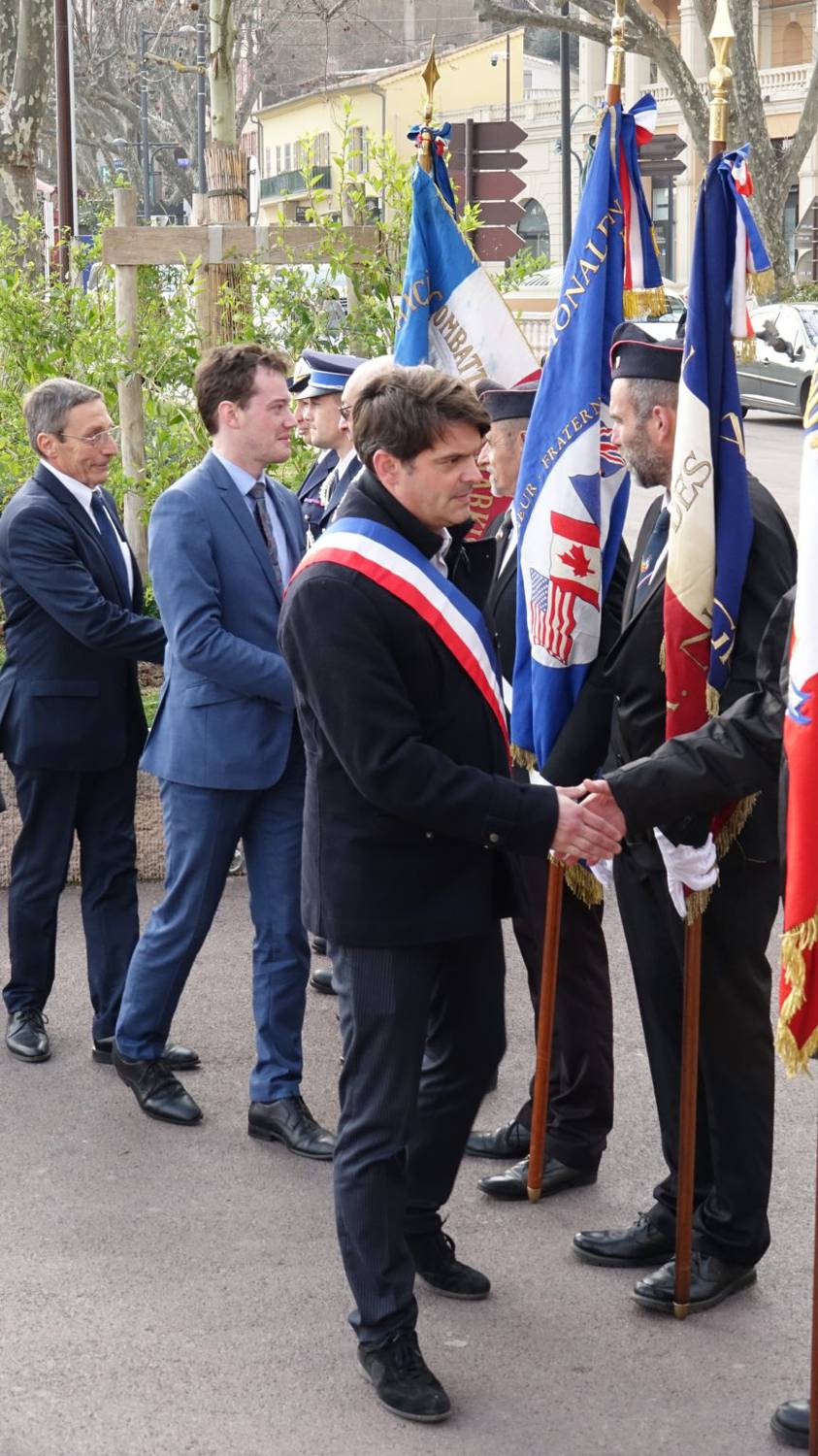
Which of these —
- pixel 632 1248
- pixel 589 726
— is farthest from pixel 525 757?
pixel 632 1248

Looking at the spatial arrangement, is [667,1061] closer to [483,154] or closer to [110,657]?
[110,657]

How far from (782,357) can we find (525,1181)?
24.1m

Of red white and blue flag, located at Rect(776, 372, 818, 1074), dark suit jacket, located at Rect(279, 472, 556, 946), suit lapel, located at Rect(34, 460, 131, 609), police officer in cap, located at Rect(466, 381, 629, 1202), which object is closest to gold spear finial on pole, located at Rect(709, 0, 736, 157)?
red white and blue flag, located at Rect(776, 372, 818, 1074)

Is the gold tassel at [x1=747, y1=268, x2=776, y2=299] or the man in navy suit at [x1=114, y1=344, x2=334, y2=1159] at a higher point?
the gold tassel at [x1=747, y1=268, x2=776, y2=299]

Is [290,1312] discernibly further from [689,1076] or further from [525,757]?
[525,757]

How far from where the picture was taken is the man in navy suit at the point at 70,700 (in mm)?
5297

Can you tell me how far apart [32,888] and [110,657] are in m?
0.77

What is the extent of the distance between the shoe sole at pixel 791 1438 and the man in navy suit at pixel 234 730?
1653 mm

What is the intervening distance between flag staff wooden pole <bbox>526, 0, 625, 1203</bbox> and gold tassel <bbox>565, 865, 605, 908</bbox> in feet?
0.21

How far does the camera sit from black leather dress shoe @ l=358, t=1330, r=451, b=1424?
362cm

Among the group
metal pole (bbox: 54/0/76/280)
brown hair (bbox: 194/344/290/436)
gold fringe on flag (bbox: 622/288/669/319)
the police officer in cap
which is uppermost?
metal pole (bbox: 54/0/76/280)

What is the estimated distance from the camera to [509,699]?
5.19 m

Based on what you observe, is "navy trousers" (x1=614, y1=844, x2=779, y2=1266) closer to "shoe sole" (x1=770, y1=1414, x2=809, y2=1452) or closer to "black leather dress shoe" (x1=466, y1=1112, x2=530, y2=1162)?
"shoe sole" (x1=770, y1=1414, x2=809, y2=1452)

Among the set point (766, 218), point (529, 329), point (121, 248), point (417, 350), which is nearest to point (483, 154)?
point (121, 248)
